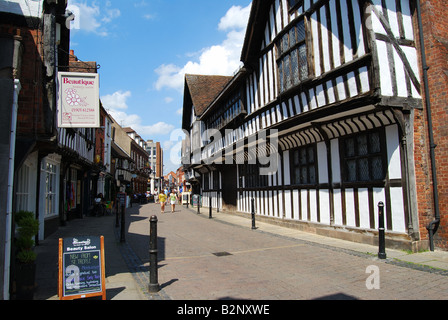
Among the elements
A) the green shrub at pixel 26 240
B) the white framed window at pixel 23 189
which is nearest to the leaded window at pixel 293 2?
the white framed window at pixel 23 189

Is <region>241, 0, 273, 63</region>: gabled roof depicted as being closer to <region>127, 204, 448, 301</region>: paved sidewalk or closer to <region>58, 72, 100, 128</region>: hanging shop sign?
<region>58, 72, 100, 128</region>: hanging shop sign

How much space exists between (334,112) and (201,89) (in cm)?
2028

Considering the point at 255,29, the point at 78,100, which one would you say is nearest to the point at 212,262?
the point at 78,100

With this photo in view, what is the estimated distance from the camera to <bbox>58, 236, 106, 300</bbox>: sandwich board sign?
4.11m

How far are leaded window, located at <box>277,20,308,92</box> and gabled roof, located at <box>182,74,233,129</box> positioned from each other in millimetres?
14345

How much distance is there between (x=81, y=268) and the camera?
13.9 ft

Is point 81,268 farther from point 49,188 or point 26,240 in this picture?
point 49,188

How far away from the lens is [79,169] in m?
16.0

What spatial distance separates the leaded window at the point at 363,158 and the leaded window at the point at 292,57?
2.39m

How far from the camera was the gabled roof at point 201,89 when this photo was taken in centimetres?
2543

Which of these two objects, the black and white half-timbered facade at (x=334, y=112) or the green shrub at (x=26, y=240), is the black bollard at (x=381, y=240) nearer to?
the black and white half-timbered facade at (x=334, y=112)

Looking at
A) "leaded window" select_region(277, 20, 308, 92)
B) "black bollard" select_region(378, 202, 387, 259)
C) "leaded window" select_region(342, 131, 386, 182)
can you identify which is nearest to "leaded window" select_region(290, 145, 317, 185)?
"leaded window" select_region(342, 131, 386, 182)

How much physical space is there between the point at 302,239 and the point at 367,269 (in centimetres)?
336
